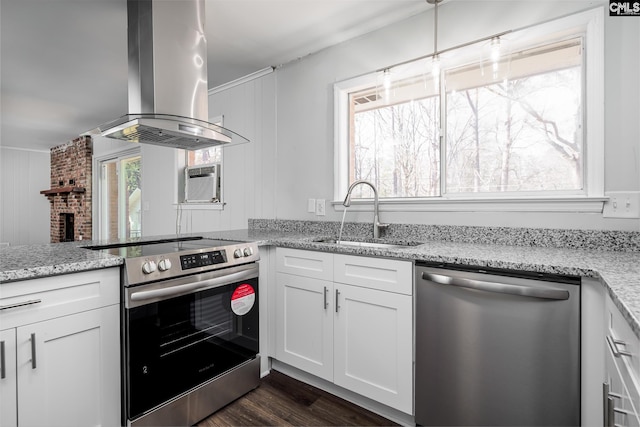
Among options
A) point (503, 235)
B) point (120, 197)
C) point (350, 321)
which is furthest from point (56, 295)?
point (120, 197)

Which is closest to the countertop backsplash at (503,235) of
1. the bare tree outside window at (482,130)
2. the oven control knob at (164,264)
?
the bare tree outside window at (482,130)

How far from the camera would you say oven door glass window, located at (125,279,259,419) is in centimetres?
144

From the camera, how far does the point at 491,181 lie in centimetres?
195

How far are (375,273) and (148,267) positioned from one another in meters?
1.07

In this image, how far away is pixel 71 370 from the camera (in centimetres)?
130

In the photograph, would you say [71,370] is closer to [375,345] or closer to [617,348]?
[375,345]

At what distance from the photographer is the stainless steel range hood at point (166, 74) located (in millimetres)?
1791

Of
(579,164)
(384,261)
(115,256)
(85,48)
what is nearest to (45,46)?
(85,48)

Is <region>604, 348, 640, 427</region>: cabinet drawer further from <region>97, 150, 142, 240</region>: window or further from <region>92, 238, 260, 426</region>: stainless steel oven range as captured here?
<region>97, 150, 142, 240</region>: window

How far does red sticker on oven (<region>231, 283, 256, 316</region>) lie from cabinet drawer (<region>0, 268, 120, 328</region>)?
62 cm

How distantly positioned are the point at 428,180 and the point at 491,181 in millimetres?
385

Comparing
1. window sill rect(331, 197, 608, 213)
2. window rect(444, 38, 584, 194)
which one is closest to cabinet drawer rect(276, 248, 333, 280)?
window sill rect(331, 197, 608, 213)

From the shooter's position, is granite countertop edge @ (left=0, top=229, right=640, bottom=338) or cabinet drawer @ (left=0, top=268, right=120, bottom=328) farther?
cabinet drawer @ (left=0, top=268, right=120, bottom=328)

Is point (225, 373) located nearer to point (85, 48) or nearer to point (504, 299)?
point (504, 299)
